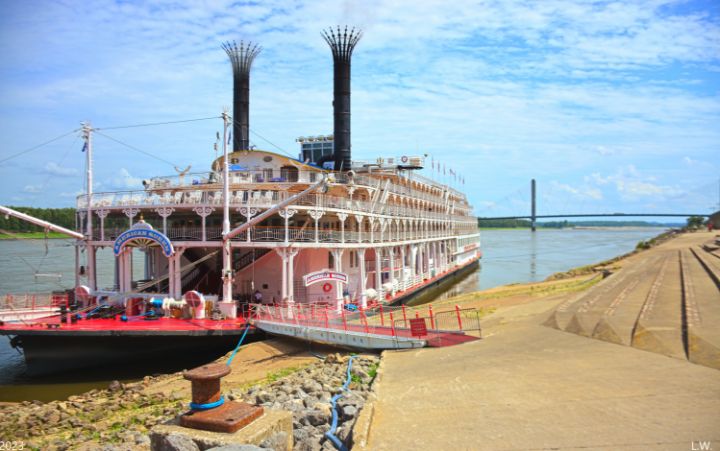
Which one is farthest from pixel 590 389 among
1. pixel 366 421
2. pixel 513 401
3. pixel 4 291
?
pixel 4 291

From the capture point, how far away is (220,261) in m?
25.8

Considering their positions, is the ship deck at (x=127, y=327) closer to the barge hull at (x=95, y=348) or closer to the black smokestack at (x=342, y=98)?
the barge hull at (x=95, y=348)

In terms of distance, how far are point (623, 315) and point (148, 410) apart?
13.9m

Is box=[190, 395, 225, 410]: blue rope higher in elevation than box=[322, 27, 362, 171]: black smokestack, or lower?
lower

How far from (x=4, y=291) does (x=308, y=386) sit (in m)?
36.3

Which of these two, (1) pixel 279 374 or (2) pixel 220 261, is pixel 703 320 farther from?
(2) pixel 220 261

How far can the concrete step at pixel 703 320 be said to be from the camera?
35.3 feet

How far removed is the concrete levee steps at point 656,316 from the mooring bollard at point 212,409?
9.42m

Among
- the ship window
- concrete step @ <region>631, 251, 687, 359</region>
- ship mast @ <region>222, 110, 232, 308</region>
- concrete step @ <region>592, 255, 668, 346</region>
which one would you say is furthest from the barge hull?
concrete step @ <region>631, 251, 687, 359</region>

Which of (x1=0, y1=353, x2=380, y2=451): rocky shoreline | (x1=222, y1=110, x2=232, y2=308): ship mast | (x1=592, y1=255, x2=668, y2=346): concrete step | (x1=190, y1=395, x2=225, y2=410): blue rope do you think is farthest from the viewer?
(x1=222, y1=110, x2=232, y2=308): ship mast

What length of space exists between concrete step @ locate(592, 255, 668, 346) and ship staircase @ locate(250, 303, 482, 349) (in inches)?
136

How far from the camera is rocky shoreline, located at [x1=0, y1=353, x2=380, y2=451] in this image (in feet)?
31.8

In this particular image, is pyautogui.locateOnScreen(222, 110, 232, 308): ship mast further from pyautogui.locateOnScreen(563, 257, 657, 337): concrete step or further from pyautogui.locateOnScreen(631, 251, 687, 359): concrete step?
pyautogui.locateOnScreen(631, 251, 687, 359): concrete step

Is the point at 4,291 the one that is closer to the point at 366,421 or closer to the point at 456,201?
the point at 366,421
